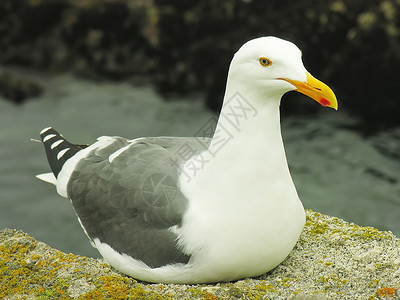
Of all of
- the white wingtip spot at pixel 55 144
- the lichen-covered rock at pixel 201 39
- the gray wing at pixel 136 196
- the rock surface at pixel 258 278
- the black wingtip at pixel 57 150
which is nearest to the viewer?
the rock surface at pixel 258 278

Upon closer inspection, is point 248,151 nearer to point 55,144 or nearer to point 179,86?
point 55,144

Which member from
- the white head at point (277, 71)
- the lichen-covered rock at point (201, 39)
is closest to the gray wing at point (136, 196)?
the white head at point (277, 71)

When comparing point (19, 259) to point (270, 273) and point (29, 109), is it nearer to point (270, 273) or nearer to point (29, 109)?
point (270, 273)

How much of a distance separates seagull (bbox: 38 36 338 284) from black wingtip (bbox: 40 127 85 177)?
0.78 m

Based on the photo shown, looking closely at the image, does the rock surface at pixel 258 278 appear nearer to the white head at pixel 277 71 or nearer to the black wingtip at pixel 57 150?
the black wingtip at pixel 57 150

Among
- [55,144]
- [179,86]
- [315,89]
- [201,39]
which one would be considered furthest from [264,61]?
[179,86]

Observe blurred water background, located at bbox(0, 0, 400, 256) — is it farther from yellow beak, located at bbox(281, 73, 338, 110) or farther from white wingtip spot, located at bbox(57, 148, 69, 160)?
yellow beak, located at bbox(281, 73, 338, 110)

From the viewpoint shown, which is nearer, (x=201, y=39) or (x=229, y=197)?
(x=229, y=197)

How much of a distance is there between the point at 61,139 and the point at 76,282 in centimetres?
152

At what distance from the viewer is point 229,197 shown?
3.37 metres

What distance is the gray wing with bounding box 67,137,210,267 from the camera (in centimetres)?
347

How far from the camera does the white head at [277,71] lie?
3141mm

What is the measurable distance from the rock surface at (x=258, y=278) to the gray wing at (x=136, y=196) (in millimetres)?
207

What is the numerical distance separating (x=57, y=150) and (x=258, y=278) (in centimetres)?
189
